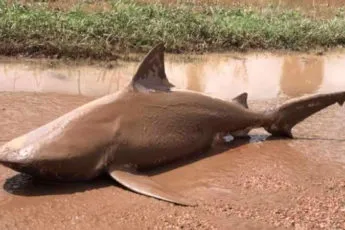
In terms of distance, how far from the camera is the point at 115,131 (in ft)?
18.0

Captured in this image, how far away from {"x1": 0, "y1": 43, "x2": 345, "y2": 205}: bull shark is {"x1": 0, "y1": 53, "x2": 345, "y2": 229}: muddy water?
0.48 feet

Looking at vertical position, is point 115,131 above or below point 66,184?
above

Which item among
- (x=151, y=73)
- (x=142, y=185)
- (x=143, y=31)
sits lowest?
A: (x=142, y=185)

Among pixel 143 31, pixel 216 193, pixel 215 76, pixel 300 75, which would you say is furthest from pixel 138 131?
pixel 143 31

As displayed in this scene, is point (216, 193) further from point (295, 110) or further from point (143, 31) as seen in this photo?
point (143, 31)

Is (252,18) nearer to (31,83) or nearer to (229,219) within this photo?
(31,83)

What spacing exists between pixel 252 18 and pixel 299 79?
4026 mm

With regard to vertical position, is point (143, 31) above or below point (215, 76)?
above

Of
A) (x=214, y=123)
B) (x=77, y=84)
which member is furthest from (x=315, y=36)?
(x=214, y=123)

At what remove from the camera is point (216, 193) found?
18.3 ft

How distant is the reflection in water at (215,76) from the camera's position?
896cm

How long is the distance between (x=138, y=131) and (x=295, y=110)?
2007 mm

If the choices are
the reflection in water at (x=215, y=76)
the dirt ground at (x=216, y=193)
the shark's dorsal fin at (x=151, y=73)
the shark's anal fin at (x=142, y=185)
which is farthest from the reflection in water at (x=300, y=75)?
the shark's anal fin at (x=142, y=185)

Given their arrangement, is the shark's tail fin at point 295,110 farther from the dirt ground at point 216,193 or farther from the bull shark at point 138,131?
the dirt ground at point 216,193
